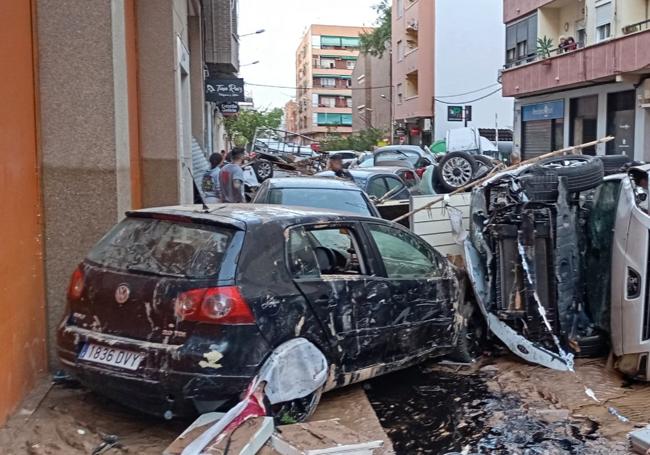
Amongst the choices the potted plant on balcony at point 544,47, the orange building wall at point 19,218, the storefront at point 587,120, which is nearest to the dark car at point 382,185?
the orange building wall at point 19,218

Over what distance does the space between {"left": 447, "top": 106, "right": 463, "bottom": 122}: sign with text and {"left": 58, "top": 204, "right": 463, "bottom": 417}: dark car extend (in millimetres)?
40646

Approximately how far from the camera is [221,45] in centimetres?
2003

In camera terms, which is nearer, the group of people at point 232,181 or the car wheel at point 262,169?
the group of people at point 232,181

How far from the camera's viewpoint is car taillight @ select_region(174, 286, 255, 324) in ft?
14.0

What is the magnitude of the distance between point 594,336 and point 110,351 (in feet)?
14.0

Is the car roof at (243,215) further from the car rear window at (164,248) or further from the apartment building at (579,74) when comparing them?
the apartment building at (579,74)

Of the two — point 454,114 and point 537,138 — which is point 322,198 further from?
point 454,114

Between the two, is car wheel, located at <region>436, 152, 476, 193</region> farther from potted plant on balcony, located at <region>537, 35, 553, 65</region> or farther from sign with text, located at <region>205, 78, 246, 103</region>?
potted plant on balcony, located at <region>537, 35, 553, 65</region>

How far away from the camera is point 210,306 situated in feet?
14.0

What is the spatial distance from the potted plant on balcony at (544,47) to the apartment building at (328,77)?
8034cm

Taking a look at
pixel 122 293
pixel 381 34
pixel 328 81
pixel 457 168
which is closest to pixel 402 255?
pixel 122 293

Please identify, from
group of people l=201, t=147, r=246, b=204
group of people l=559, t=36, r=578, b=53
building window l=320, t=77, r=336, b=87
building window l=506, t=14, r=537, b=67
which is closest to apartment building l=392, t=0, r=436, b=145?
building window l=506, t=14, r=537, b=67

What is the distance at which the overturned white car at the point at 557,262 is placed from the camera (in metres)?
6.03

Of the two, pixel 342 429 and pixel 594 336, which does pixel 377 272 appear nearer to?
pixel 342 429
